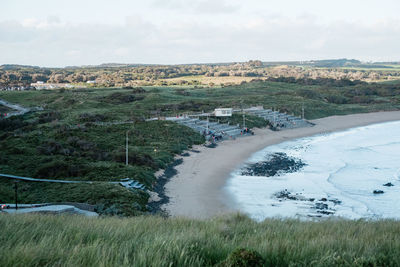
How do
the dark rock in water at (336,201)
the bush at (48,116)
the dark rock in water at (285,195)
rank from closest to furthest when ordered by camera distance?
the dark rock in water at (336,201)
the dark rock in water at (285,195)
the bush at (48,116)

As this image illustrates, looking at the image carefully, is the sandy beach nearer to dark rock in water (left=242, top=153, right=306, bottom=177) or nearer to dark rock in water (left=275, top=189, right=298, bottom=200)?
dark rock in water (left=242, top=153, right=306, bottom=177)

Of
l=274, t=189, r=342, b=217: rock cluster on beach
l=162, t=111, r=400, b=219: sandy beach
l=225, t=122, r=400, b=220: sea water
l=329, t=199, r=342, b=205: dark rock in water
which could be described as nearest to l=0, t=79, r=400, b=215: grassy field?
l=162, t=111, r=400, b=219: sandy beach

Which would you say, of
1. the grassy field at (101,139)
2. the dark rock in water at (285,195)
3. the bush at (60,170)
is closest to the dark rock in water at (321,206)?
the dark rock in water at (285,195)

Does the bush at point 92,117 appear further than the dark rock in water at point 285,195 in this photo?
Yes

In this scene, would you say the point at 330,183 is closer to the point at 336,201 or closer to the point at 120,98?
the point at 336,201

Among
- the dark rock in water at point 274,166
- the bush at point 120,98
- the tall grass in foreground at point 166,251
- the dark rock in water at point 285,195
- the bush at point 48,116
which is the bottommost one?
the dark rock in water at point 274,166

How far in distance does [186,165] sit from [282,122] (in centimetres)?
3185

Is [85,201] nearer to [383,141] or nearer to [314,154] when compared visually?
[314,154]

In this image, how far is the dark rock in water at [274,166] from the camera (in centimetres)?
3062

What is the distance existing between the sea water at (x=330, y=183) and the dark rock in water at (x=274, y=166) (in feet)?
2.26

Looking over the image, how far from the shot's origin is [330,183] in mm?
27219

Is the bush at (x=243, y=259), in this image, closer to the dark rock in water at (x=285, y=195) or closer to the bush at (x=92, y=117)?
the dark rock in water at (x=285, y=195)

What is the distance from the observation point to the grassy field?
20.5m

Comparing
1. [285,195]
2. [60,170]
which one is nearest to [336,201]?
[285,195]
